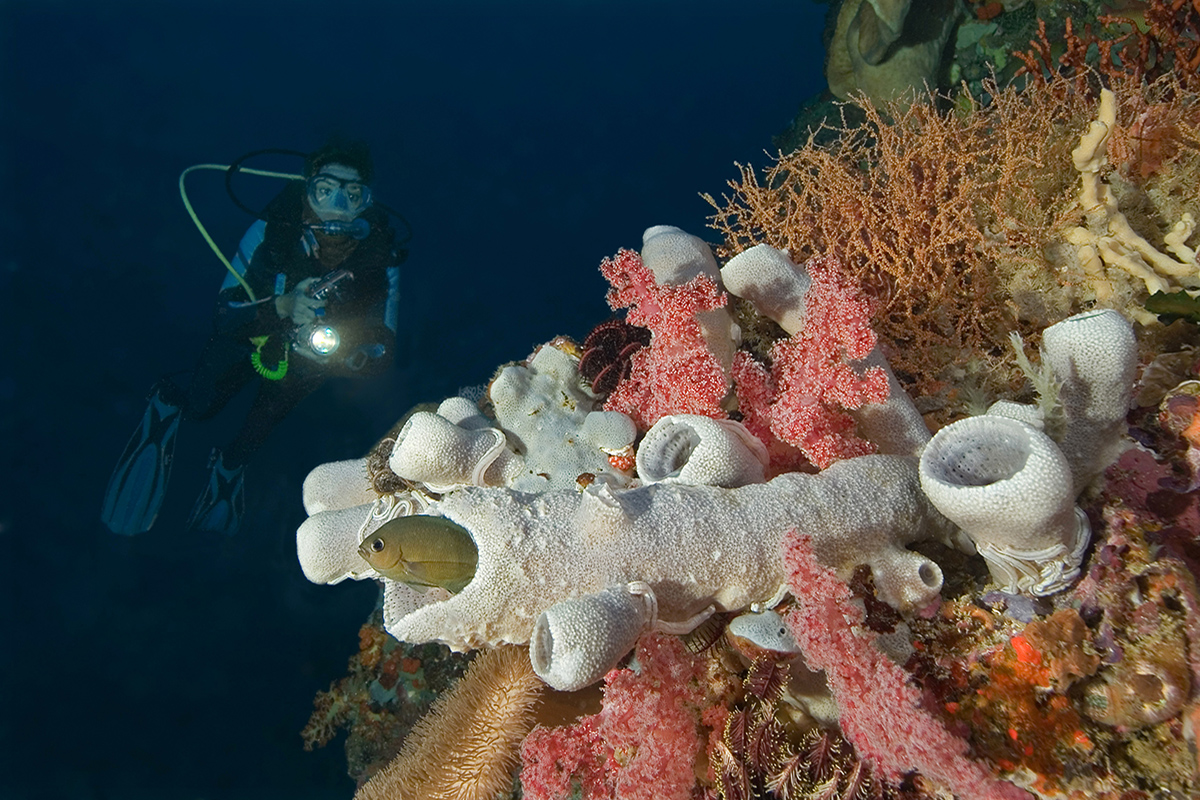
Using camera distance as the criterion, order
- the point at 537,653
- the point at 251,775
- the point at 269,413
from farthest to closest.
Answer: the point at 251,775 → the point at 269,413 → the point at 537,653

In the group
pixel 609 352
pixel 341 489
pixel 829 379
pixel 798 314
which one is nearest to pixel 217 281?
pixel 341 489

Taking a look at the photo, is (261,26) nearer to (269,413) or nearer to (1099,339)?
(269,413)

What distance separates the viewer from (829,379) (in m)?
1.69

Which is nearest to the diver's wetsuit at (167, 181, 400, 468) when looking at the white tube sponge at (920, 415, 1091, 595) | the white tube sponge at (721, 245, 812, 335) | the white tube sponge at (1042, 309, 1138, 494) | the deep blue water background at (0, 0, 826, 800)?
the deep blue water background at (0, 0, 826, 800)

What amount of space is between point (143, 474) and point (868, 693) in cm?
883

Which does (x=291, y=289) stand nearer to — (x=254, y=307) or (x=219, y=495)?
(x=254, y=307)

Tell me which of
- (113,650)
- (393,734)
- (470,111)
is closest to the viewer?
(393,734)

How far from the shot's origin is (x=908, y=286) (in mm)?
2225

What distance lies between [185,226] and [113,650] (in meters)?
11.8

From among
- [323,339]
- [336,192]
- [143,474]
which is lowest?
[323,339]

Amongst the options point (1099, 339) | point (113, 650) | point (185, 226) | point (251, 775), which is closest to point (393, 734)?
point (1099, 339)

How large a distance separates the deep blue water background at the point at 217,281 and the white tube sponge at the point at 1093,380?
9.41 ft

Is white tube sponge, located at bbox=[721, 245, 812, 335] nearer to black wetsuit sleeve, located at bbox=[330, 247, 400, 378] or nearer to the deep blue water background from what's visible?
the deep blue water background

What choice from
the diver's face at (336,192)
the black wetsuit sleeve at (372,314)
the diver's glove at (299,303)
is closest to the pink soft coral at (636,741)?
the black wetsuit sleeve at (372,314)
